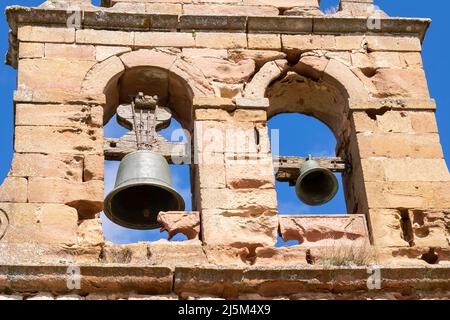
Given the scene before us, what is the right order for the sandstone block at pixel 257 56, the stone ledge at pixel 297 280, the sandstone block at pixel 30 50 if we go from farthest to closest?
the sandstone block at pixel 257 56 → the sandstone block at pixel 30 50 → the stone ledge at pixel 297 280

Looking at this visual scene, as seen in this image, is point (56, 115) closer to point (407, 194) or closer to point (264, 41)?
point (264, 41)

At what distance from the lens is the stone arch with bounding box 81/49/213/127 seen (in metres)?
11.7

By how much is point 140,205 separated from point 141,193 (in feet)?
0.40

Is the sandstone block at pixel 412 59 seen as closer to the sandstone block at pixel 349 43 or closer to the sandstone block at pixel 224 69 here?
the sandstone block at pixel 349 43

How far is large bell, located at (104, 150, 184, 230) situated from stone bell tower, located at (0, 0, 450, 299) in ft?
0.69

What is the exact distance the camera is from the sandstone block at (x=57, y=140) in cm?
1102

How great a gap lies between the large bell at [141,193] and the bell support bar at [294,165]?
3.78 feet

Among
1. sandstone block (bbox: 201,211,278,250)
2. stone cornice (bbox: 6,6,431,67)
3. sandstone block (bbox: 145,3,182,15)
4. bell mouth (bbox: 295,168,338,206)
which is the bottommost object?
sandstone block (bbox: 201,211,278,250)

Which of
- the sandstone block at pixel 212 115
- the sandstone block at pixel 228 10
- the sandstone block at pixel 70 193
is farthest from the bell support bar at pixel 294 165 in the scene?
the sandstone block at pixel 70 193

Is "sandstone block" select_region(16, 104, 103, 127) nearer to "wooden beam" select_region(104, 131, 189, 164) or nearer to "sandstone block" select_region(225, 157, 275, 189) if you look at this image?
"wooden beam" select_region(104, 131, 189, 164)

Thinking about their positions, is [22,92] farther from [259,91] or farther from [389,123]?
[389,123]

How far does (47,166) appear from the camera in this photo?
428 inches

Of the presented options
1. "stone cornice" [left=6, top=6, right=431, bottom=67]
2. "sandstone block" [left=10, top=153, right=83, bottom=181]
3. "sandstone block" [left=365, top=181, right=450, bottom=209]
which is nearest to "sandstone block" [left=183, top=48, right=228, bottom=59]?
"stone cornice" [left=6, top=6, right=431, bottom=67]
